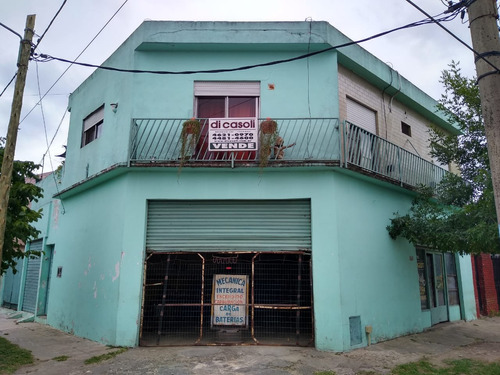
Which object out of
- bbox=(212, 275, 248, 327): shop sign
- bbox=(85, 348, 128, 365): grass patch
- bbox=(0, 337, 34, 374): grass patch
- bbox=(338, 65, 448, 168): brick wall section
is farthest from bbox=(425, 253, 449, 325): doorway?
bbox=(0, 337, 34, 374): grass patch

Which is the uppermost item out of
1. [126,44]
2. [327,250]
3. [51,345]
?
[126,44]

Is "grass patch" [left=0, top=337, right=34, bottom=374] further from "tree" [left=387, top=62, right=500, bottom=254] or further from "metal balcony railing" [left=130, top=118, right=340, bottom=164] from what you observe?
"tree" [left=387, top=62, right=500, bottom=254]

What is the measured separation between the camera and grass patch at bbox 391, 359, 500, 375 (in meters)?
6.82

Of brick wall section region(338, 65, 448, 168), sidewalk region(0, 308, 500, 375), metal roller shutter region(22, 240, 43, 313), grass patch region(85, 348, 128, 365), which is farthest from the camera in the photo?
metal roller shutter region(22, 240, 43, 313)

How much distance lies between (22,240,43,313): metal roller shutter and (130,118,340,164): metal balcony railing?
743 centimetres

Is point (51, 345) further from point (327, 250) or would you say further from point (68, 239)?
point (327, 250)

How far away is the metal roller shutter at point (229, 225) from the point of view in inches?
344

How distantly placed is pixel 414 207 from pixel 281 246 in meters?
4.68

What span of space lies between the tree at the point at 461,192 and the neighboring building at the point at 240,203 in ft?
3.56

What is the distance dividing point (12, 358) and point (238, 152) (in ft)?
20.0

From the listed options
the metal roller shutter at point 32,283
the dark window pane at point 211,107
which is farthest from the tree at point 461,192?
the metal roller shutter at point 32,283

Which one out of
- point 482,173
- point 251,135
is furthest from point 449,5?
point 251,135

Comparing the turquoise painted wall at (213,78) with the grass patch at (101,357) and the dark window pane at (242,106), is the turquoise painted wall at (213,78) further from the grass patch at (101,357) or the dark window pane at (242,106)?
the grass patch at (101,357)

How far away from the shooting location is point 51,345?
885 centimetres
